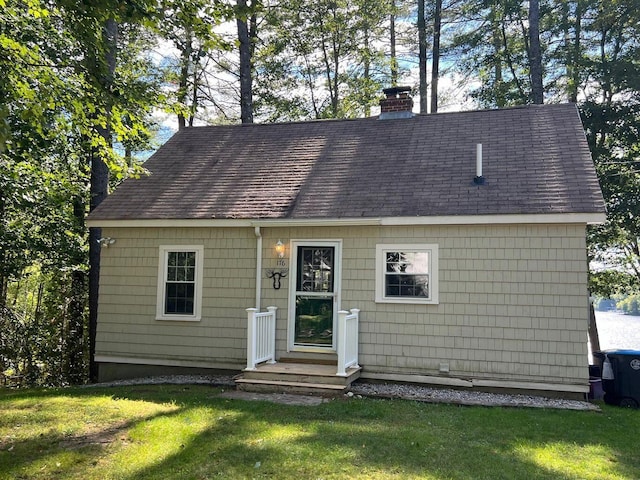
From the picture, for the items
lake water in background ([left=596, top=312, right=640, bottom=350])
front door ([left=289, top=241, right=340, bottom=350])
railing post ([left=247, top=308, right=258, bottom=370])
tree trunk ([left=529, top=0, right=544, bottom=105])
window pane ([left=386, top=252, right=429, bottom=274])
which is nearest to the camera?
railing post ([left=247, top=308, right=258, bottom=370])

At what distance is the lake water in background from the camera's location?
14878mm

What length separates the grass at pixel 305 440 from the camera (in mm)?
4219

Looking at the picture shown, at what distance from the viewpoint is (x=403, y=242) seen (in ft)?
25.8

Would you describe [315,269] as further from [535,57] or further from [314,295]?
[535,57]

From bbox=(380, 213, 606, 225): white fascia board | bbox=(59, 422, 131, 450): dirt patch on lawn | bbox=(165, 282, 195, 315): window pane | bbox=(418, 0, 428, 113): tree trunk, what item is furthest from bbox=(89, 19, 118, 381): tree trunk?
bbox=(418, 0, 428, 113): tree trunk

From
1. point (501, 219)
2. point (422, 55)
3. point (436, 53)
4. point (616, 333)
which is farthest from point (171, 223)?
point (616, 333)

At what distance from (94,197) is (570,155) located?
9.64 m

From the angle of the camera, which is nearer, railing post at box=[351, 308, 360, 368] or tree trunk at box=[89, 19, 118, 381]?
railing post at box=[351, 308, 360, 368]

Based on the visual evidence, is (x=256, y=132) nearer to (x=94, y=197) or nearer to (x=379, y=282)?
(x=94, y=197)

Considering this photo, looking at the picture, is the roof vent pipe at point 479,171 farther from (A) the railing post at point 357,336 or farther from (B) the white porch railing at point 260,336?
(B) the white porch railing at point 260,336

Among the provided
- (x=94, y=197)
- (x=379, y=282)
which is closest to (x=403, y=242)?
(x=379, y=282)

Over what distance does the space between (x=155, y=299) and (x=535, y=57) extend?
38.4ft

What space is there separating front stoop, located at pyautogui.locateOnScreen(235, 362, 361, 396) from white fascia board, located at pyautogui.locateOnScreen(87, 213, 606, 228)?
223cm

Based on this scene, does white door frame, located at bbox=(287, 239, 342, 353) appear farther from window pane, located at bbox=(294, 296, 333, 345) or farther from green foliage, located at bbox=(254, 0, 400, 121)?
green foliage, located at bbox=(254, 0, 400, 121)
